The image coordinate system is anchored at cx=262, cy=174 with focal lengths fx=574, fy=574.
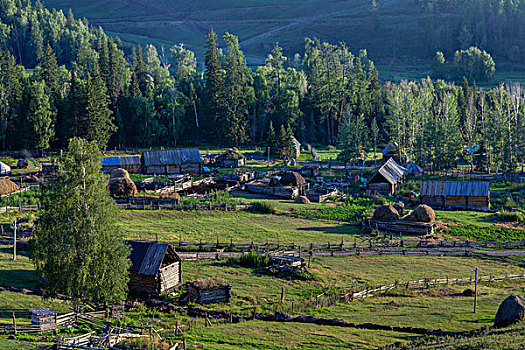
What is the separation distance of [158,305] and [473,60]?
135 metres

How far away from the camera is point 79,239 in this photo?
103ft

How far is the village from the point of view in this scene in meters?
29.9

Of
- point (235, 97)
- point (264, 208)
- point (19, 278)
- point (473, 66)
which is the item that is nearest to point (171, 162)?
point (264, 208)

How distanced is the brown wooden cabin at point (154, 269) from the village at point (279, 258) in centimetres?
9

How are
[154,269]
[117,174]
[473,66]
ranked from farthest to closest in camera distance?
[473,66]
[117,174]
[154,269]

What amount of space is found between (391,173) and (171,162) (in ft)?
98.3

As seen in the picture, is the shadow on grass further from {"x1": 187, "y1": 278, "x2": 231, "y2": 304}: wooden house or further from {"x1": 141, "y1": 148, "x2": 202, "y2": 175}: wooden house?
{"x1": 141, "y1": 148, "x2": 202, "y2": 175}: wooden house

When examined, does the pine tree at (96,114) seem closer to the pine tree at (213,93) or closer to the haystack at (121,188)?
the pine tree at (213,93)

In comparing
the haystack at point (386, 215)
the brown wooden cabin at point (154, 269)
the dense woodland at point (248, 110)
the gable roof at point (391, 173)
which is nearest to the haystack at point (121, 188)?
the brown wooden cabin at point (154, 269)

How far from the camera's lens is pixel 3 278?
115 feet

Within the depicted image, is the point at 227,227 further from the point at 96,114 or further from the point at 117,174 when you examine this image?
the point at 96,114

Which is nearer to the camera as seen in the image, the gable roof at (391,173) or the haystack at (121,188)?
the haystack at (121,188)

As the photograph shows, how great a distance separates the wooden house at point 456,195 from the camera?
210 feet

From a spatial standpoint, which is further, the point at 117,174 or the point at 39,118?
the point at 39,118
